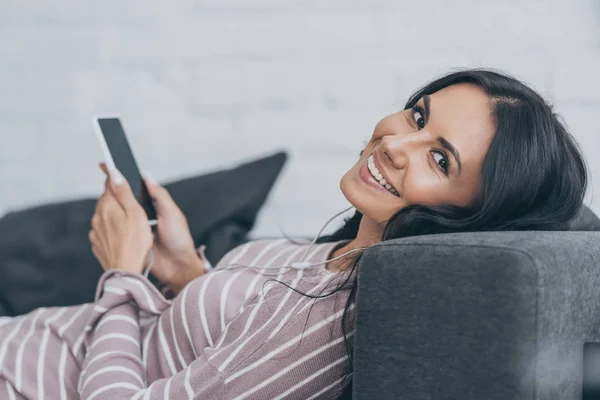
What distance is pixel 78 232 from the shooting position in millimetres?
1386

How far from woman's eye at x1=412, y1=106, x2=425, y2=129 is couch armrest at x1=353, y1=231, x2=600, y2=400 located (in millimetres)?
353

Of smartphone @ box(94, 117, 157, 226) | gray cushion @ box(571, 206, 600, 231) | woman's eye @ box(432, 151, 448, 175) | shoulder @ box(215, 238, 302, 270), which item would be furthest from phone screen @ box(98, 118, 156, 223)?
gray cushion @ box(571, 206, 600, 231)

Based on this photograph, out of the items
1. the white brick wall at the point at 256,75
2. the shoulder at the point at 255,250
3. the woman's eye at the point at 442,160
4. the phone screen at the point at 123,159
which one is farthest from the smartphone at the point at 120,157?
the woman's eye at the point at 442,160

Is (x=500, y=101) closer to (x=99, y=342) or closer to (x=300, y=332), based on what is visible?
(x=300, y=332)

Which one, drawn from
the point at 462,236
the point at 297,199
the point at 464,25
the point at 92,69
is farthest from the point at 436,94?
the point at 92,69

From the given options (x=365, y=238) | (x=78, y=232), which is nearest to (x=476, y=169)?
(x=365, y=238)

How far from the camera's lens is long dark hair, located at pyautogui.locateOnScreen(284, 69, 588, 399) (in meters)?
0.96

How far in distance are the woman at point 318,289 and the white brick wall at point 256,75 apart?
0.43 metres

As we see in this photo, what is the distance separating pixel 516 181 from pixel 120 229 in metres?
0.66

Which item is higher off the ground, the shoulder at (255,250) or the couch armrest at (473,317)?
the couch armrest at (473,317)

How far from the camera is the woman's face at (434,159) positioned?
3.20 feet

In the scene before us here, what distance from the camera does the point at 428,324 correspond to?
26.6 inches

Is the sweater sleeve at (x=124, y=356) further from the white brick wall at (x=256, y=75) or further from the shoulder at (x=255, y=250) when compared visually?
Answer: the white brick wall at (x=256, y=75)

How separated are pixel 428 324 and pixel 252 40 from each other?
109cm
